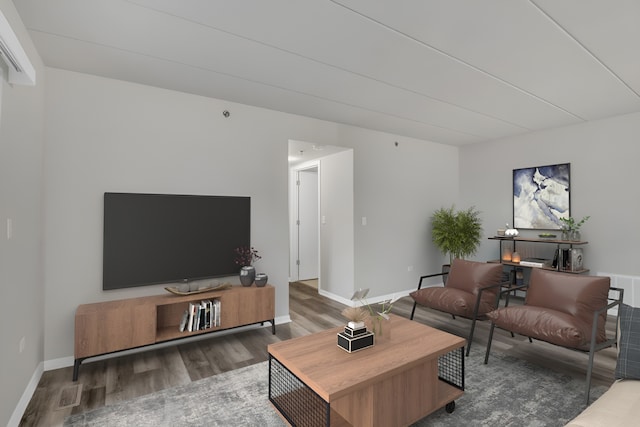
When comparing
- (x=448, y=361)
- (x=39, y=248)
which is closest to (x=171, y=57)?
(x=39, y=248)

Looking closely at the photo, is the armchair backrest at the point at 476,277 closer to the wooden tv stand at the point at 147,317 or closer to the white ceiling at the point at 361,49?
the white ceiling at the point at 361,49

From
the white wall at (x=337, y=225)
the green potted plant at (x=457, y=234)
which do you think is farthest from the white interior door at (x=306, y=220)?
the green potted plant at (x=457, y=234)

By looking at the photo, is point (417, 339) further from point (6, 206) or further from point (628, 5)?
point (6, 206)

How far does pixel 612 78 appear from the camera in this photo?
10.3 feet

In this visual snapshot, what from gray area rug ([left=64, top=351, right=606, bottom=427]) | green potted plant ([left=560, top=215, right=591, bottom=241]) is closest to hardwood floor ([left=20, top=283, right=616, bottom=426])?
gray area rug ([left=64, top=351, right=606, bottom=427])

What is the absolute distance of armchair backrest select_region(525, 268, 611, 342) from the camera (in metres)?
2.71

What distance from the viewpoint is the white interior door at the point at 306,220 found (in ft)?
21.4

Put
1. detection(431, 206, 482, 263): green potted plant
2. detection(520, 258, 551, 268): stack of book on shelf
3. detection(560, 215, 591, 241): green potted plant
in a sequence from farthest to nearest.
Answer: detection(431, 206, 482, 263): green potted plant
detection(520, 258, 551, 268): stack of book on shelf
detection(560, 215, 591, 241): green potted plant

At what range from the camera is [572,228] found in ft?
15.1

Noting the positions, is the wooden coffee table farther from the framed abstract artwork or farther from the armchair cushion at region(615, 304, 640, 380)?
the framed abstract artwork

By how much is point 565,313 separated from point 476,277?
0.93 m

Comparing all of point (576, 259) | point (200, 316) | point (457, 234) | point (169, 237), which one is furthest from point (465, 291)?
point (169, 237)

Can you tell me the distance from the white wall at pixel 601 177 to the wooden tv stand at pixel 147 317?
447 cm

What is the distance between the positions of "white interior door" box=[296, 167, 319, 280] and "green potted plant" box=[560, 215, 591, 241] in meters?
4.06
